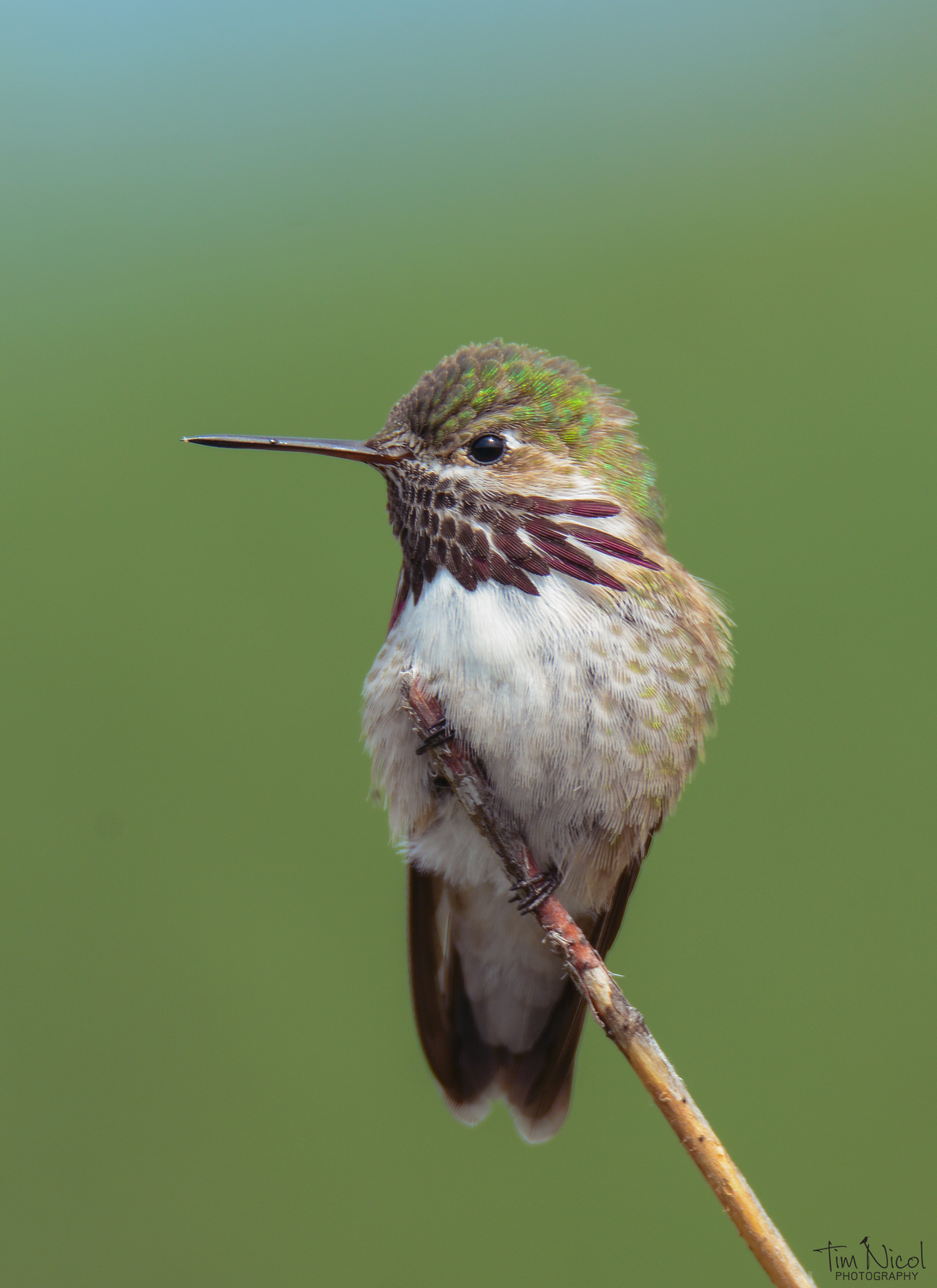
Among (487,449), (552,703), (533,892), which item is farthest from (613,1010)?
(487,449)

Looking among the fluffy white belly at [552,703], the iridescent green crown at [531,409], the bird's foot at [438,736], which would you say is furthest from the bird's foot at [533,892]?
the iridescent green crown at [531,409]

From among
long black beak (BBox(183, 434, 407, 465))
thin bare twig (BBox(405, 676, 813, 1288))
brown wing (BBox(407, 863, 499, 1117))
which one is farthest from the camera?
brown wing (BBox(407, 863, 499, 1117))

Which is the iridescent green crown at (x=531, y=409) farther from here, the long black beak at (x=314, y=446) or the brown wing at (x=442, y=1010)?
the brown wing at (x=442, y=1010)

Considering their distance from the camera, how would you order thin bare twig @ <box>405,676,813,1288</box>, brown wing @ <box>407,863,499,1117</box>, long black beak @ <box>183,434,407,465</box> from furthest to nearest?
brown wing @ <box>407,863,499,1117</box> < long black beak @ <box>183,434,407,465</box> < thin bare twig @ <box>405,676,813,1288</box>

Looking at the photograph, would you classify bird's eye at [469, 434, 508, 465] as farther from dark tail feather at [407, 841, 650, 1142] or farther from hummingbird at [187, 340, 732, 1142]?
dark tail feather at [407, 841, 650, 1142]

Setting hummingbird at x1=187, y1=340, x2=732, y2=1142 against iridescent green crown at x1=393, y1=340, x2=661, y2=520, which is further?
iridescent green crown at x1=393, y1=340, x2=661, y2=520

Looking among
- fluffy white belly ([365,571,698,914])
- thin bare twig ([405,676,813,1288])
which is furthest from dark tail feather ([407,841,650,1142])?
thin bare twig ([405,676,813,1288])
